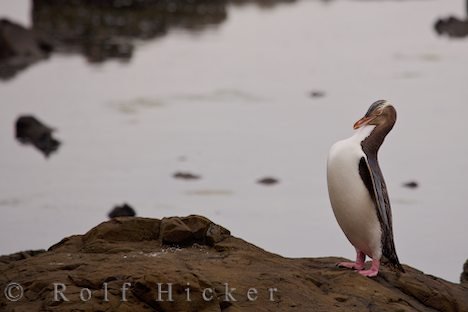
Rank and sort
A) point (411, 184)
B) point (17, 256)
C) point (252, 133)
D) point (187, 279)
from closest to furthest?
point (187, 279) < point (17, 256) < point (411, 184) < point (252, 133)

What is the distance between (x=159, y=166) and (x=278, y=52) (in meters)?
9.75

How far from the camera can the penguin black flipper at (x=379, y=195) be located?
313 inches

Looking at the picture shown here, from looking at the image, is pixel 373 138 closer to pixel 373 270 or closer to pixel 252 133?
pixel 373 270

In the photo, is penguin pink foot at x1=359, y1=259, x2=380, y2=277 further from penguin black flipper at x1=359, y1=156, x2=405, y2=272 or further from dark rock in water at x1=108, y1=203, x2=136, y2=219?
dark rock in water at x1=108, y1=203, x2=136, y2=219

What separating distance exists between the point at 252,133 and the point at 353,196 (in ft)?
27.7

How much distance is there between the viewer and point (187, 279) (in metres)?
7.02

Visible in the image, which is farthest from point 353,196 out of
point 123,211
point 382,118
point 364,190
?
point 123,211

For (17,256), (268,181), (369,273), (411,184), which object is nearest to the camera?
(369,273)

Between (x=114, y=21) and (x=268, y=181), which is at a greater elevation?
(x=114, y=21)

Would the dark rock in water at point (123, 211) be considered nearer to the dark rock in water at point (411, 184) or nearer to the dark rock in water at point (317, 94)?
the dark rock in water at point (411, 184)

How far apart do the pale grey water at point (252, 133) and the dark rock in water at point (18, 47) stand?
49 cm

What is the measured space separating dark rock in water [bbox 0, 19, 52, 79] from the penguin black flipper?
50.1 feet

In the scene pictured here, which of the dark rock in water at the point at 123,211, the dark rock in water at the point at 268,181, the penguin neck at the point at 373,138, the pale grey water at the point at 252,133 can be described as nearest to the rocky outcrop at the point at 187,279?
the penguin neck at the point at 373,138

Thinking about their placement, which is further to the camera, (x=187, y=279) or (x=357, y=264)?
(x=357, y=264)
